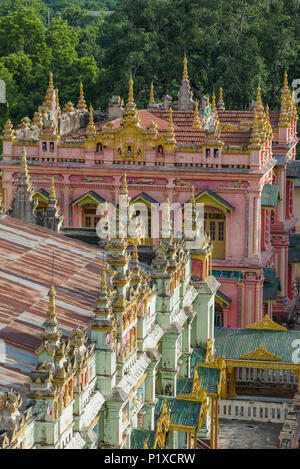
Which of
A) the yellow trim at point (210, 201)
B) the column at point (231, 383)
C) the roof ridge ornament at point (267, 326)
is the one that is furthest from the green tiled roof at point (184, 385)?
the yellow trim at point (210, 201)

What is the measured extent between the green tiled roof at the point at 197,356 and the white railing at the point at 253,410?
3278 mm

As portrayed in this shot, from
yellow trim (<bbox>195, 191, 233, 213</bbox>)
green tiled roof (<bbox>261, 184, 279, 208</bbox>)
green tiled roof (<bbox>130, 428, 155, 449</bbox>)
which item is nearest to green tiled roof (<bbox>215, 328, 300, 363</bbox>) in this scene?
yellow trim (<bbox>195, 191, 233, 213</bbox>)

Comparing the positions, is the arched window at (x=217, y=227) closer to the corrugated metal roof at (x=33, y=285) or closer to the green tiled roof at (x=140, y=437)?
the corrugated metal roof at (x=33, y=285)

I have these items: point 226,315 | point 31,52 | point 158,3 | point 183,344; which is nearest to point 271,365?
point 183,344

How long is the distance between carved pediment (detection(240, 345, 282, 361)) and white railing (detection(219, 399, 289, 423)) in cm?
177

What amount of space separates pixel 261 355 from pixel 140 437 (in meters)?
15.8

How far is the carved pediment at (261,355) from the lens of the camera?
50.1 metres

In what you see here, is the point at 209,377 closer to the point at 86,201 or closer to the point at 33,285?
the point at 33,285

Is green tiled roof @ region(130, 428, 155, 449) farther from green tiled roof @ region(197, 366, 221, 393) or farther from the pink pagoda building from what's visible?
the pink pagoda building

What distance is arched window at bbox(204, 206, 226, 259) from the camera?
60.9 m

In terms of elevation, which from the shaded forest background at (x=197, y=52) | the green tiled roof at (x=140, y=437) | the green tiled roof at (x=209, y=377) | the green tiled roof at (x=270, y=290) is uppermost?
the shaded forest background at (x=197, y=52)

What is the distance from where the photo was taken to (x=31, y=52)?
12269cm

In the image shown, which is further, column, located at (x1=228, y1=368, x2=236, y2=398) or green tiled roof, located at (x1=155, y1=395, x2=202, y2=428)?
column, located at (x1=228, y1=368, x2=236, y2=398)

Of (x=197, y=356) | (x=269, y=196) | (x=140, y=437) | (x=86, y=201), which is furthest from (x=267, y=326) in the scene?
(x=140, y=437)
